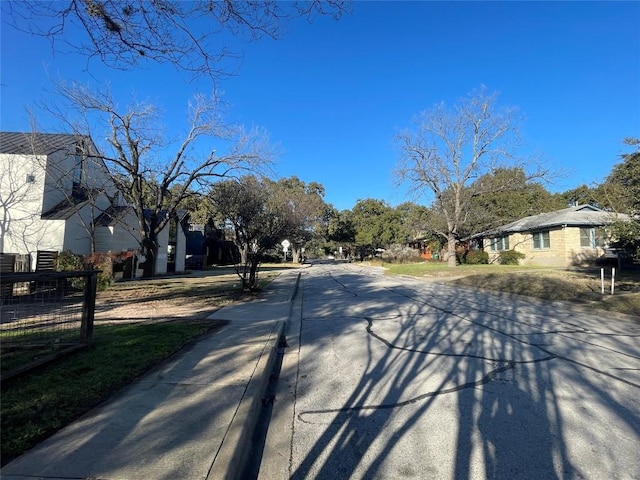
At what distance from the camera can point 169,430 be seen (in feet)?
11.7

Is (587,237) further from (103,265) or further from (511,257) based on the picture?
(103,265)

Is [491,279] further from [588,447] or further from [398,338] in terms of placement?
[588,447]

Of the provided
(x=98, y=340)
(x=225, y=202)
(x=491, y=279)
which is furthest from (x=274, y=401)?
(x=491, y=279)

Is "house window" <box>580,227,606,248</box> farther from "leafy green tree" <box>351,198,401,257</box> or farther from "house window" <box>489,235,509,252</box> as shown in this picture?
"leafy green tree" <box>351,198,401,257</box>

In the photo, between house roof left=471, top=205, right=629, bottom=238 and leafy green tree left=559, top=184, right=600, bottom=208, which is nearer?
house roof left=471, top=205, right=629, bottom=238

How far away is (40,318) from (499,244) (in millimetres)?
39550

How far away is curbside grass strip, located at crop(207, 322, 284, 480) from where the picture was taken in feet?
9.70

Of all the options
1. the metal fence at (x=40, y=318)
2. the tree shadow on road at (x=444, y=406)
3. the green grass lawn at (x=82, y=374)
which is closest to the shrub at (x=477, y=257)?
the tree shadow on road at (x=444, y=406)

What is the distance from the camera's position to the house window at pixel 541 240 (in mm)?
32000

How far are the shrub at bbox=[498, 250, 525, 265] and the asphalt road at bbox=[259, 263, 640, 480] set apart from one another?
28142 mm

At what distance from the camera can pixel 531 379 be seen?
16.9ft

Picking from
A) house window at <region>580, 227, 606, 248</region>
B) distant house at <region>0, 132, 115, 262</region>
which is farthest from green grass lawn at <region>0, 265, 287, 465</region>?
house window at <region>580, 227, 606, 248</region>

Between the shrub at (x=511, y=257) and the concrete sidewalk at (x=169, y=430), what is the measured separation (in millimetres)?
33724

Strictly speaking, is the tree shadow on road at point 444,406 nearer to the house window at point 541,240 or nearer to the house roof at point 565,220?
the house roof at point 565,220
